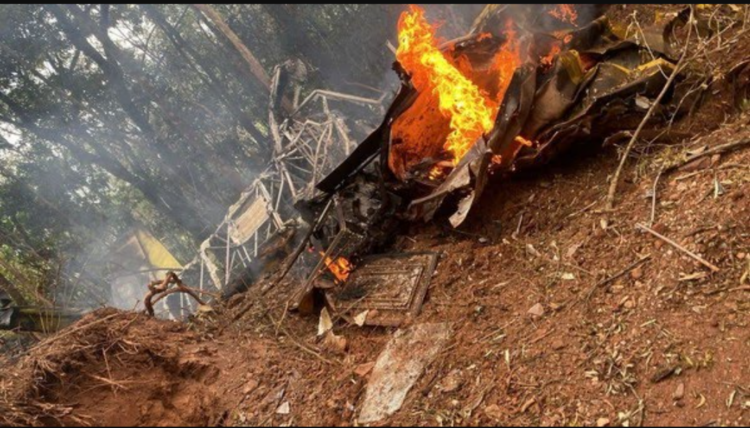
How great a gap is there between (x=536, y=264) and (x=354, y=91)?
11834 mm

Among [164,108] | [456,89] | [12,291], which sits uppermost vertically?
[164,108]

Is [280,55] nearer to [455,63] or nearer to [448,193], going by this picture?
[455,63]

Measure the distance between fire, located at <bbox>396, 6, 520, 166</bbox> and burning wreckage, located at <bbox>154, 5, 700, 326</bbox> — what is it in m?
0.02

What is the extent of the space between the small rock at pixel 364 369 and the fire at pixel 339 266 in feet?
5.23

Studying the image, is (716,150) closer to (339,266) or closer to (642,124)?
(642,124)

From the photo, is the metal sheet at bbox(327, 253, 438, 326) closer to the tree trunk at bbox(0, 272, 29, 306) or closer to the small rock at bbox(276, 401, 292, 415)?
the small rock at bbox(276, 401, 292, 415)

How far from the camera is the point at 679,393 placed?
9.29 feet

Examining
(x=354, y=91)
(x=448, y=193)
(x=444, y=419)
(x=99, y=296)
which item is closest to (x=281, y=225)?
(x=448, y=193)

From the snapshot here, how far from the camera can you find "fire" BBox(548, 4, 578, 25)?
6.07 meters

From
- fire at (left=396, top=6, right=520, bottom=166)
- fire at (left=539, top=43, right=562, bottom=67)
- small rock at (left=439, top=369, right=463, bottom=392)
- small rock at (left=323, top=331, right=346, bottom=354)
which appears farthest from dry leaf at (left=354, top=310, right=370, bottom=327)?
fire at (left=539, top=43, right=562, bottom=67)

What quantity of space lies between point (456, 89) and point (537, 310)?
130 inches

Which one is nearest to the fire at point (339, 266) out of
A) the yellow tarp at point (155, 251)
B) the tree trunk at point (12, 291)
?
the tree trunk at point (12, 291)

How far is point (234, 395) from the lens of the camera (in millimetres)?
4105

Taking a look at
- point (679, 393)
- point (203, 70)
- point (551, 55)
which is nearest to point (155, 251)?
point (203, 70)
